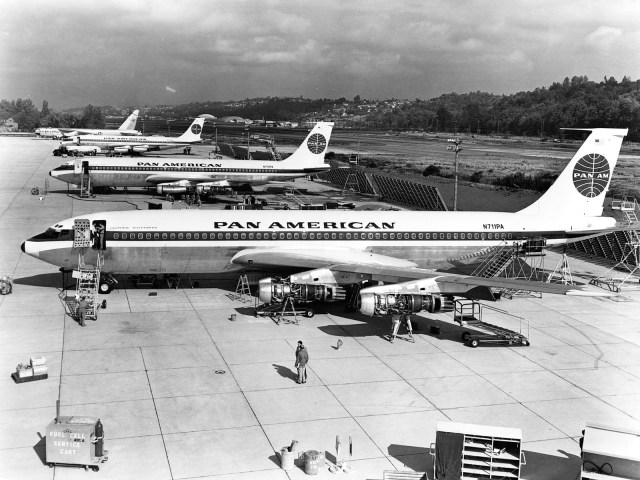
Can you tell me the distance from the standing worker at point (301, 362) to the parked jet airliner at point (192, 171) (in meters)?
50.4

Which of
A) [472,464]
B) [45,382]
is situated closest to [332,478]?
[472,464]

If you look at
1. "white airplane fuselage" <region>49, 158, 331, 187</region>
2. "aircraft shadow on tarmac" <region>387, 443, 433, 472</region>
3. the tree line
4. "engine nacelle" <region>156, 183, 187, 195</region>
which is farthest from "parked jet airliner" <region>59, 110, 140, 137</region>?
"aircraft shadow on tarmac" <region>387, 443, 433, 472</region>

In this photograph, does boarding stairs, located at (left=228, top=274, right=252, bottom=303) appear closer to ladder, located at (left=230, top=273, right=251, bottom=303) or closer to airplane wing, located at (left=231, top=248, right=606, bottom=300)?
ladder, located at (left=230, top=273, right=251, bottom=303)

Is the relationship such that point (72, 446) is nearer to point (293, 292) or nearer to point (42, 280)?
point (293, 292)

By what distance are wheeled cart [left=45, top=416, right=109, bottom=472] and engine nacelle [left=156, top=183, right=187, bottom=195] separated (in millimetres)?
55274

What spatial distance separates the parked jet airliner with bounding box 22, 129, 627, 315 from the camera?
31531 mm

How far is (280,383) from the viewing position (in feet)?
74.1

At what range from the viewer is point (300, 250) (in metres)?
33.8

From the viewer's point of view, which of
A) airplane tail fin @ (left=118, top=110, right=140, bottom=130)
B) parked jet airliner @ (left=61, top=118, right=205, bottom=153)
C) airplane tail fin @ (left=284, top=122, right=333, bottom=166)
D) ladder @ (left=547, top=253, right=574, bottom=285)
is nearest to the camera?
ladder @ (left=547, top=253, right=574, bottom=285)

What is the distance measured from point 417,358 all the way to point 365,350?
7.16 ft

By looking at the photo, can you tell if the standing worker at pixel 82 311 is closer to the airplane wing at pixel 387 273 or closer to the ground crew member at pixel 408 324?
the airplane wing at pixel 387 273

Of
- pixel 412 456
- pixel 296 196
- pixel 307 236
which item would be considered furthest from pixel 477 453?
pixel 296 196

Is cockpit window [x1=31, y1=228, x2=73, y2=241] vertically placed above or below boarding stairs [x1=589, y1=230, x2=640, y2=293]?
above

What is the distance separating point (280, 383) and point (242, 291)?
485 inches
